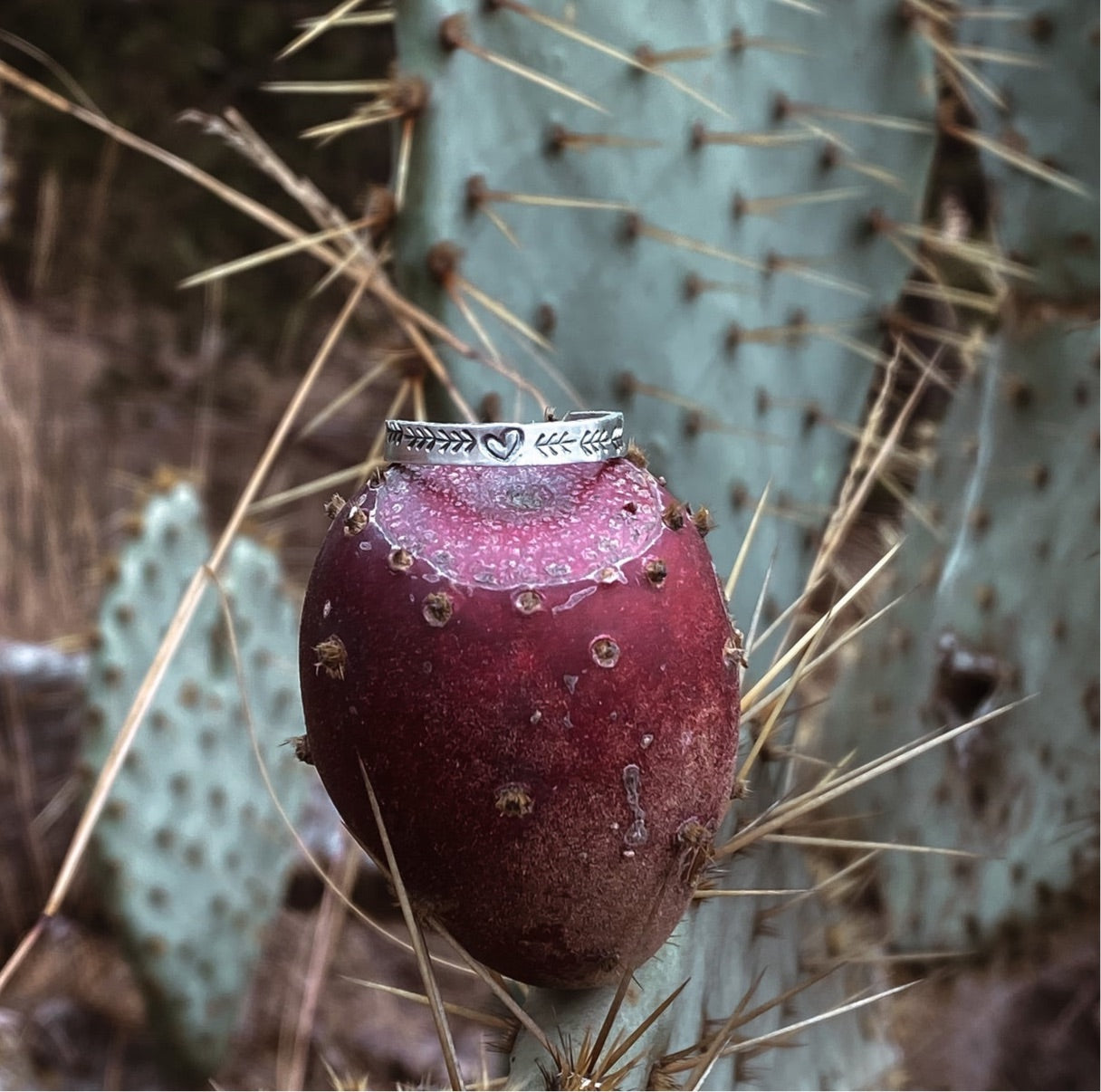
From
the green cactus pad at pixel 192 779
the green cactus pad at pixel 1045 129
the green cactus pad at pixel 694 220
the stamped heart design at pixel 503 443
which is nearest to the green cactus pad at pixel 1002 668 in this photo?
the green cactus pad at pixel 1045 129

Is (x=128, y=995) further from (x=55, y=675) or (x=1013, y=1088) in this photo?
(x=1013, y=1088)

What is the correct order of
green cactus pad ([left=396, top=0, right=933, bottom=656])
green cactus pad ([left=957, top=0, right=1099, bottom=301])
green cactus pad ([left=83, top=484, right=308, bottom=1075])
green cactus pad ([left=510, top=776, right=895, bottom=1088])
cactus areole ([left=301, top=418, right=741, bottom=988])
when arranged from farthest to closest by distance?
1. green cactus pad ([left=83, top=484, right=308, bottom=1075])
2. green cactus pad ([left=957, top=0, right=1099, bottom=301])
3. green cactus pad ([left=396, top=0, right=933, bottom=656])
4. green cactus pad ([left=510, top=776, right=895, bottom=1088])
5. cactus areole ([left=301, top=418, right=741, bottom=988])

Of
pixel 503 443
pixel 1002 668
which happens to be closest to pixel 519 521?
pixel 503 443

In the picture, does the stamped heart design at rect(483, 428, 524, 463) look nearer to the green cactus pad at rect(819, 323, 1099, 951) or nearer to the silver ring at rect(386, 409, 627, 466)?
the silver ring at rect(386, 409, 627, 466)

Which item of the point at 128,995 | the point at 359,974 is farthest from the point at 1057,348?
the point at 128,995

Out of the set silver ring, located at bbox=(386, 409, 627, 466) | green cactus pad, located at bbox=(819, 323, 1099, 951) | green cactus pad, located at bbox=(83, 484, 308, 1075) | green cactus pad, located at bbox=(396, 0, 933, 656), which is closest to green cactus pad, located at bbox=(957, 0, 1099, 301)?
green cactus pad, located at bbox=(819, 323, 1099, 951)
